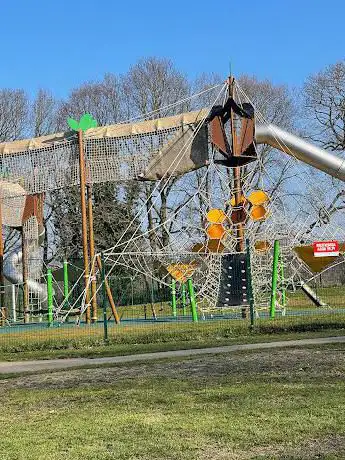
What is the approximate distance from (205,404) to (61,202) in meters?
42.8

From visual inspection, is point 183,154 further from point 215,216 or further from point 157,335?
point 157,335

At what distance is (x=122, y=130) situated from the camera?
75.0ft

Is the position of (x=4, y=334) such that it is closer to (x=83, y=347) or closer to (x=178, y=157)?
(x=83, y=347)

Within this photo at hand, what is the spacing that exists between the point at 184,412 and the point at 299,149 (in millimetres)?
16826

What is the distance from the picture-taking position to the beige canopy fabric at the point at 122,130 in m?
22.3

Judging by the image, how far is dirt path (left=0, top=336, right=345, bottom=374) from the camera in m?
12.5

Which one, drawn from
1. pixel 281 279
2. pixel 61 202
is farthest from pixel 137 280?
pixel 61 202

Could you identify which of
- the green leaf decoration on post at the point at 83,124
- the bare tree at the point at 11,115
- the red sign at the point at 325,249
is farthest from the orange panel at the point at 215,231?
the bare tree at the point at 11,115

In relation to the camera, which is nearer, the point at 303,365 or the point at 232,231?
the point at 303,365

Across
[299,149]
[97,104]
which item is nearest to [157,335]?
[299,149]

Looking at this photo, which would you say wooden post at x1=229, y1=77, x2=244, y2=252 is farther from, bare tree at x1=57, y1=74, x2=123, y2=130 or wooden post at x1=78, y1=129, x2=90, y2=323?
bare tree at x1=57, y1=74, x2=123, y2=130

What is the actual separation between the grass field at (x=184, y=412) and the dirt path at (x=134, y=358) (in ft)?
4.36

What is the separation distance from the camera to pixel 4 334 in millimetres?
18594

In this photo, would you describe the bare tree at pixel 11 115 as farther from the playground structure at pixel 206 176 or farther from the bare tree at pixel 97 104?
the playground structure at pixel 206 176
